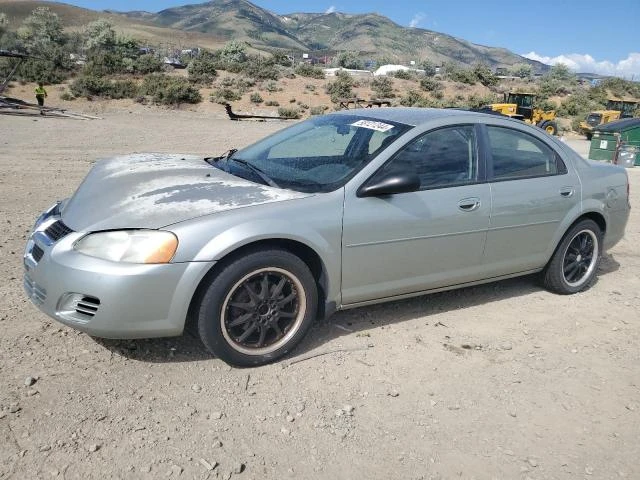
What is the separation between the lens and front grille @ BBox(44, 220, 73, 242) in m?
3.33

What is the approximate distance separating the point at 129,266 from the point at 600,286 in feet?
14.5

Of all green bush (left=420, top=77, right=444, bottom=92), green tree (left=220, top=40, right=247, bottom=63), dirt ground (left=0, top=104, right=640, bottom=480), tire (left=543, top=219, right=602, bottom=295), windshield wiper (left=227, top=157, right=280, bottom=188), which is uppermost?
green tree (left=220, top=40, right=247, bottom=63)

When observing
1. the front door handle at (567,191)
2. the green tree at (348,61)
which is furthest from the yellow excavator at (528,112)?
the green tree at (348,61)

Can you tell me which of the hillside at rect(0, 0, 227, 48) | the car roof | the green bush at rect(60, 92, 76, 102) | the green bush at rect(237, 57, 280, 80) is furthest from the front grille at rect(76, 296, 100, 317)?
the hillside at rect(0, 0, 227, 48)

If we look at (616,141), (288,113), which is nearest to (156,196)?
(616,141)

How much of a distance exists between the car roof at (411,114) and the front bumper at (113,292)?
6.28 ft

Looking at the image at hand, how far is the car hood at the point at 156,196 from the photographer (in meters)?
3.29

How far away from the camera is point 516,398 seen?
3.42 meters

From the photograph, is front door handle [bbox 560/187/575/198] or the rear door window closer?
the rear door window

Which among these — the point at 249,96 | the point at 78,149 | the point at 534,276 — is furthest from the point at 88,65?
the point at 534,276

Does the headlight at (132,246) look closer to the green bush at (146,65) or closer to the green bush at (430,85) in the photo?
the green bush at (146,65)

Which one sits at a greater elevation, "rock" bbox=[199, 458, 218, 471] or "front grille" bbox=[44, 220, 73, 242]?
"front grille" bbox=[44, 220, 73, 242]

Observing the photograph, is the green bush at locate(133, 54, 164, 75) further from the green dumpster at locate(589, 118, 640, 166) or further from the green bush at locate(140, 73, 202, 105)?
the green dumpster at locate(589, 118, 640, 166)

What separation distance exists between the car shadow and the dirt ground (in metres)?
0.02
